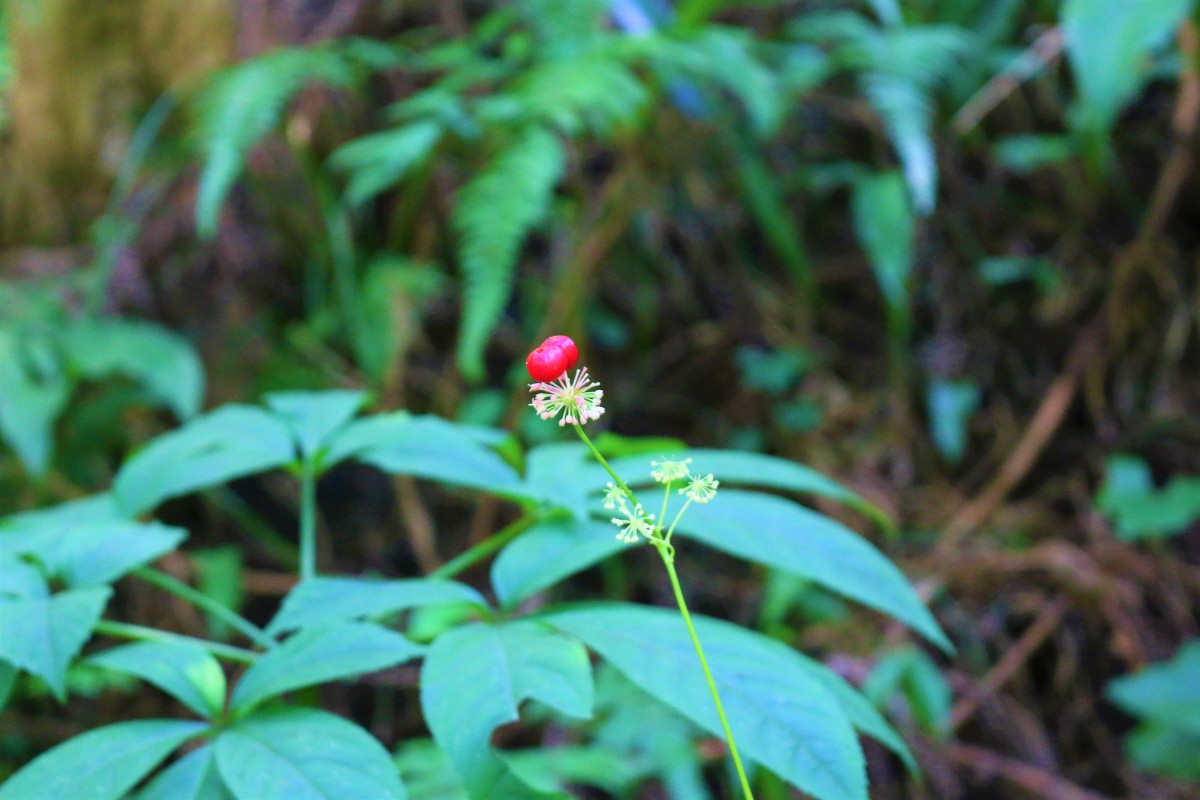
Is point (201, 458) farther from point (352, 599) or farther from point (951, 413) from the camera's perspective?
point (951, 413)

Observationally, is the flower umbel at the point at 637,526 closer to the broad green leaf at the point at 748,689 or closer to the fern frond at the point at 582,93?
the broad green leaf at the point at 748,689

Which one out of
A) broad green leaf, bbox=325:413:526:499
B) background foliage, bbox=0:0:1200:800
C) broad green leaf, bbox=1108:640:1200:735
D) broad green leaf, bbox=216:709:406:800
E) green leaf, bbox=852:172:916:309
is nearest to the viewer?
broad green leaf, bbox=216:709:406:800

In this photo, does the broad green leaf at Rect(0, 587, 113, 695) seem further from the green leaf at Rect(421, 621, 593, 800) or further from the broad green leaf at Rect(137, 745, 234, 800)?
the green leaf at Rect(421, 621, 593, 800)

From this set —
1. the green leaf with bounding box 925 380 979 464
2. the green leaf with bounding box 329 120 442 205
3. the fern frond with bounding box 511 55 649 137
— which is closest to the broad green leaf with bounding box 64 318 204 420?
the green leaf with bounding box 329 120 442 205

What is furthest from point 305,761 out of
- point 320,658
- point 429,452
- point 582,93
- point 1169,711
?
point 582,93

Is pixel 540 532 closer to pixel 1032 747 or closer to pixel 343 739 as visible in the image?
pixel 343 739

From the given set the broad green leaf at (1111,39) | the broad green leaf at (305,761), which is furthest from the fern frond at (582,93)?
the broad green leaf at (305,761)
